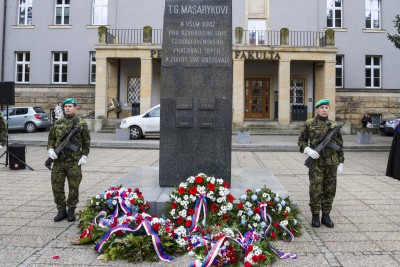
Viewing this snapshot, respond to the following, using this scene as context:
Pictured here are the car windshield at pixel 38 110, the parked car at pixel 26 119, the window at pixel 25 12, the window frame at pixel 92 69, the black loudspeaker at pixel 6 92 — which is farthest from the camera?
the window at pixel 25 12

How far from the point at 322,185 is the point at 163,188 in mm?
2393

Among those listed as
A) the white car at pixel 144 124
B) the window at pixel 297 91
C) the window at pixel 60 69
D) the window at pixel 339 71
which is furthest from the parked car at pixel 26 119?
the window at pixel 339 71

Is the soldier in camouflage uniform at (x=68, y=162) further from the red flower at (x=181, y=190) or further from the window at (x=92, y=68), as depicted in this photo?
the window at (x=92, y=68)

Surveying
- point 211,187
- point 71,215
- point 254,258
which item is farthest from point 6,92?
point 254,258

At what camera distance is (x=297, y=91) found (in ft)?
81.9

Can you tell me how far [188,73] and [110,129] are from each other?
655 inches

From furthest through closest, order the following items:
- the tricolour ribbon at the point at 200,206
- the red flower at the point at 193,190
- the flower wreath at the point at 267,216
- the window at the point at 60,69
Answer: the window at the point at 60,69
the red flower at the point at 193,190
the tricolour ribbon at the point at 200,206
the flower wreath at the point at 267,216

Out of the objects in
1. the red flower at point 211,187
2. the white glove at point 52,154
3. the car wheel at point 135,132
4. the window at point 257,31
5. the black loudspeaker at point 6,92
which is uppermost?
the window at point 257,31

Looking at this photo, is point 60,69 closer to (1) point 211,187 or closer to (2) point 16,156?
(2) point 16,156

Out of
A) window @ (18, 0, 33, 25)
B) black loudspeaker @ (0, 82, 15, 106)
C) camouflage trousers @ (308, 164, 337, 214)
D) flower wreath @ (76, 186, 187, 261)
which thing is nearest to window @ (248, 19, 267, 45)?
window @ (18, 0, 33, 25)

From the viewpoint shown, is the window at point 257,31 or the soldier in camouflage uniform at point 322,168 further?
the window at point 257,31

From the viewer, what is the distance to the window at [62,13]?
2584cm

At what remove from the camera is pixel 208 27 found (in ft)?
20.3

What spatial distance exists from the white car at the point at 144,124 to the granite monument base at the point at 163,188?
10.7m
